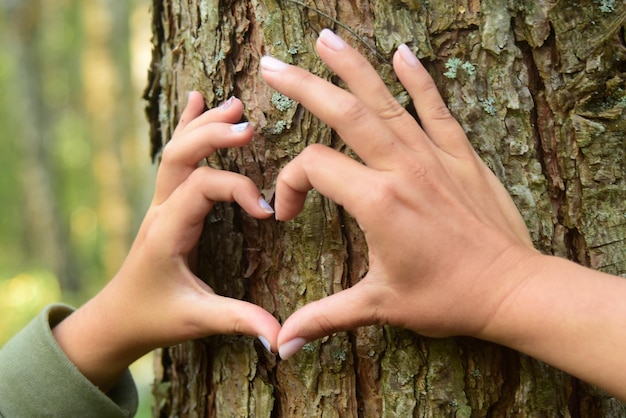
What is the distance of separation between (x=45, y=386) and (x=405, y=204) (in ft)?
3.54

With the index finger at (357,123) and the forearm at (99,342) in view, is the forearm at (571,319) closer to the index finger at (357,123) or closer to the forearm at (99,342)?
the index finger at (357,123)

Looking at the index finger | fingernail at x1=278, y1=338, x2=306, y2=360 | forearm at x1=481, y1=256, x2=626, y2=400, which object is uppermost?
the index finger

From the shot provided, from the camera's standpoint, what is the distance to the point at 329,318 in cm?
128

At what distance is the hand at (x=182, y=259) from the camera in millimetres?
1381

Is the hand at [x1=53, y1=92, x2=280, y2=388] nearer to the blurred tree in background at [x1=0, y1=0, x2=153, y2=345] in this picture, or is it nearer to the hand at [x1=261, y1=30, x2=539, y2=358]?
the hand at [x1=261, y1=30, x2=539, y2=358]

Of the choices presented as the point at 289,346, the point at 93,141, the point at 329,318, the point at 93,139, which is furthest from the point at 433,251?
the point at 93,141

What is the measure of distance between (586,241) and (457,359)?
41 centimetres

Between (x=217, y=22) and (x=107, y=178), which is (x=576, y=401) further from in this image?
(x=107, y=178)

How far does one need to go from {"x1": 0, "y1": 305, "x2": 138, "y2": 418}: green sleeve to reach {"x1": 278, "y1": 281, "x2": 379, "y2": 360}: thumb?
65cm

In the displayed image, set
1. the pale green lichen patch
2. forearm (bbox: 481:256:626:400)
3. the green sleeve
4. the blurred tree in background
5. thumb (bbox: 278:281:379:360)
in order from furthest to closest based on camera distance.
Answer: the blurred tree in background → the green sleeve → the pale green lichen patch → thumb (bbox: 278:281:379:360) → forearm (bbox: 481:256:626:400)

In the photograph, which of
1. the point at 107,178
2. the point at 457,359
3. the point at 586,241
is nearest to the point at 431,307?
the point at 457,359

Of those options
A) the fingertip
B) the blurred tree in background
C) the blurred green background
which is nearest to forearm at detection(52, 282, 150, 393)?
the fingertip

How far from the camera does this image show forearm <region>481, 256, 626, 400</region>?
3.70 ft

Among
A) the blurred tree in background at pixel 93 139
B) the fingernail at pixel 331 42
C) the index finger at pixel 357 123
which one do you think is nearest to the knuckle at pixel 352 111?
the index finger at pixel 357 123
